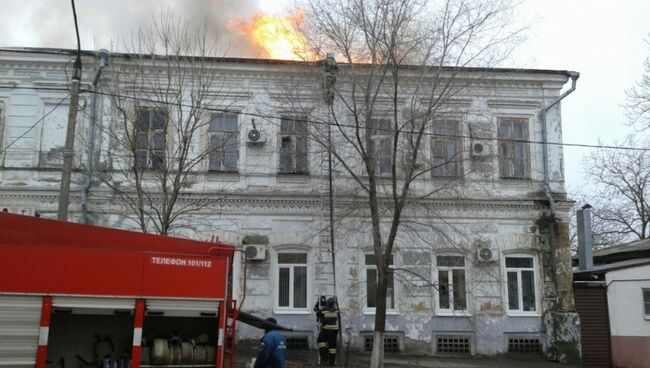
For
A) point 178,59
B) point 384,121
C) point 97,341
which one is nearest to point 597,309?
point 384,121

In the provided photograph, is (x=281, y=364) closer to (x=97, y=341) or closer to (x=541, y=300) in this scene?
(x=97, y=341)

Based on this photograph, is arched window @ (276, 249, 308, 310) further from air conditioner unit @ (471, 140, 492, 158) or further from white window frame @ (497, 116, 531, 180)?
white window frame @ (497, 116, 531, 180)

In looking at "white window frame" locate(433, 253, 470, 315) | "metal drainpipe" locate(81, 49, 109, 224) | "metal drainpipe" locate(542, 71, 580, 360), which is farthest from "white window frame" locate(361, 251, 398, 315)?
"metal drainpipe" locate(81, 49, 109, 224)

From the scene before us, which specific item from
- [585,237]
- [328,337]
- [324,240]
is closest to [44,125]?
[324,240]

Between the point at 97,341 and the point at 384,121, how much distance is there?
376 inches

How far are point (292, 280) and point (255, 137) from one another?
4.03 m

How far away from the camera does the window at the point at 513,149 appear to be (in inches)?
678

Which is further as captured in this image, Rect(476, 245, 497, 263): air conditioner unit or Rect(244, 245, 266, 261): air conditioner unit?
Rect(476, 245, 497, 263): air conditioner unit

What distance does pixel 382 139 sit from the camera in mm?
14586

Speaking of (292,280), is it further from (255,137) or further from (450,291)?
(450,291)

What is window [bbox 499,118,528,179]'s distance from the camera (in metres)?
17.2

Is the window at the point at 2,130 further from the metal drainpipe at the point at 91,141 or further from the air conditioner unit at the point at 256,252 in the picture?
the air conditioner unit at the point at 256,252

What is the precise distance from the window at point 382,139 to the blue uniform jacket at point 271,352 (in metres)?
6.73

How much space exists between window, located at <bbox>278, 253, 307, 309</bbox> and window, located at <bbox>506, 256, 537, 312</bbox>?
18.8ft
